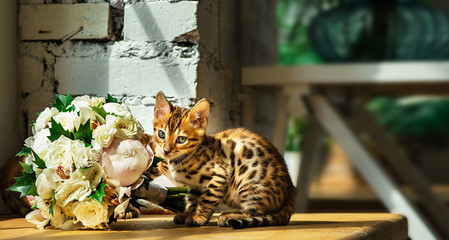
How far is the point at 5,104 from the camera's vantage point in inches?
56.4

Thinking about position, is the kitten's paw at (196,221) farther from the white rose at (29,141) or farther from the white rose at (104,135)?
the white rose at (29,141)

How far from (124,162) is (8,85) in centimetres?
63

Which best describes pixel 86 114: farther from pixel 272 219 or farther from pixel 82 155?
pixel 272 219

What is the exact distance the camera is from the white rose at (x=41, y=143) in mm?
1017

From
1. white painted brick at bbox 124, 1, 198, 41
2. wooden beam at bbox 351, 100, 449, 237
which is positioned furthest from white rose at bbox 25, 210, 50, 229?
wooden beam at bbox 351, 100, 449, 237

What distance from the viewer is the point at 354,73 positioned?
5.89 feet

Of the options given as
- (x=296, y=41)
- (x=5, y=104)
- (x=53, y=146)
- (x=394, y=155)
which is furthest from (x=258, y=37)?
(x=296, y=41)

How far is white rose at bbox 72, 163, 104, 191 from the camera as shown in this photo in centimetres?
100

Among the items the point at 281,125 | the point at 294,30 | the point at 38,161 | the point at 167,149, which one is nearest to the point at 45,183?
the point at 38,161

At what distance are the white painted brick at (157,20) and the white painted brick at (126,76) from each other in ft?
0.24

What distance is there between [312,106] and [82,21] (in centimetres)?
88

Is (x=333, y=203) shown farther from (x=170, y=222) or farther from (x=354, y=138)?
(x=170, y=222)

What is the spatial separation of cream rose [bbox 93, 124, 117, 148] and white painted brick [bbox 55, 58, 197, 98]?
1.31 feet

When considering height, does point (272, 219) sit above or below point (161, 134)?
below
